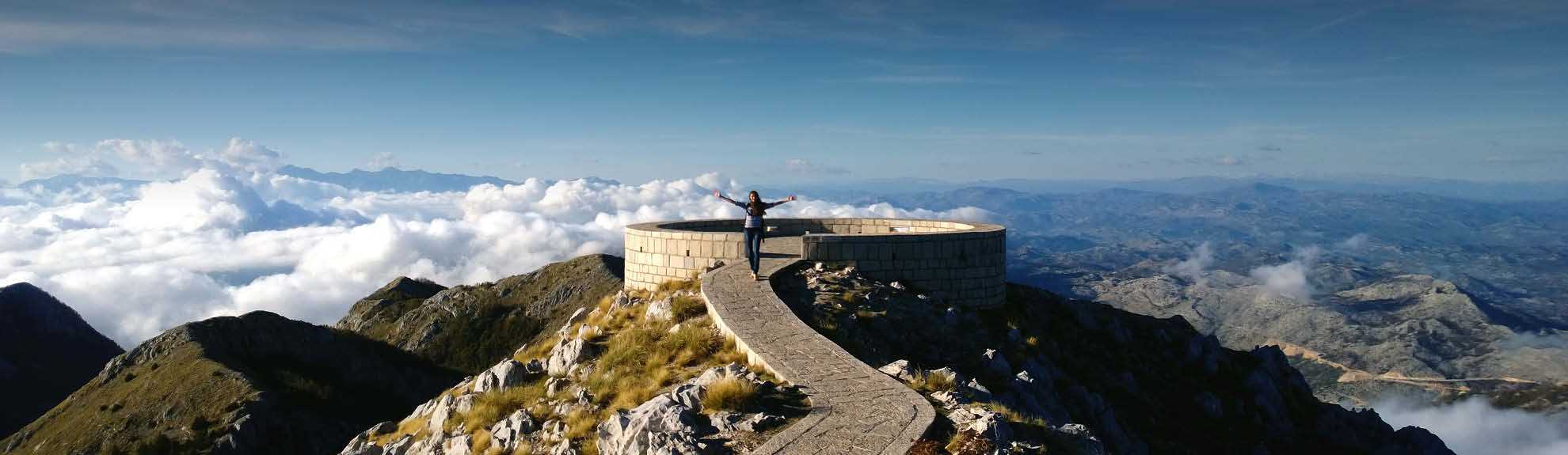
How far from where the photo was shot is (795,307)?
19.6 meters

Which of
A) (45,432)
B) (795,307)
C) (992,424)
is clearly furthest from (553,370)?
(45,432)

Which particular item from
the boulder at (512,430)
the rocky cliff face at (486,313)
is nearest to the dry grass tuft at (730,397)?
the boulder at (512,430)

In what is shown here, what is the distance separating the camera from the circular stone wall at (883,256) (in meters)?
24.4

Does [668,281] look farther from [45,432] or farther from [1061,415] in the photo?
[45,432]

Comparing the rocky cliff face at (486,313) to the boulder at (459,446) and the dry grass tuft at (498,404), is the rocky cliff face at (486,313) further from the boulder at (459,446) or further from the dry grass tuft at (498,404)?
the boulder at (459,446)

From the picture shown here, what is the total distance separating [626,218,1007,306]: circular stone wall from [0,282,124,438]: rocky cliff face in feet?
482

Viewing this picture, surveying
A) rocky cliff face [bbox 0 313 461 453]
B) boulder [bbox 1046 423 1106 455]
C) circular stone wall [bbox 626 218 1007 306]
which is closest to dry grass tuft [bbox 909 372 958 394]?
boulder [bbox 1046 423 1106 455]

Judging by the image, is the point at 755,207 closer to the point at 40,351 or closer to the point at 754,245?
the point at 754,245

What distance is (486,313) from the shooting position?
457 ft

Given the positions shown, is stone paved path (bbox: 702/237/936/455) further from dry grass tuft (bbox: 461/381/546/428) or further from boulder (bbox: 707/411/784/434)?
dry grass tuft (bbox: 461/381/546/428)

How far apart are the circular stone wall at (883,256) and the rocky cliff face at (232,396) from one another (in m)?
68.6

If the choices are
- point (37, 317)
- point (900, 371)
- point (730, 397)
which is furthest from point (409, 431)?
point (37, 317)

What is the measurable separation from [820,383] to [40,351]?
662ft

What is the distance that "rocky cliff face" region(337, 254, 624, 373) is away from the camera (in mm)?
129875
